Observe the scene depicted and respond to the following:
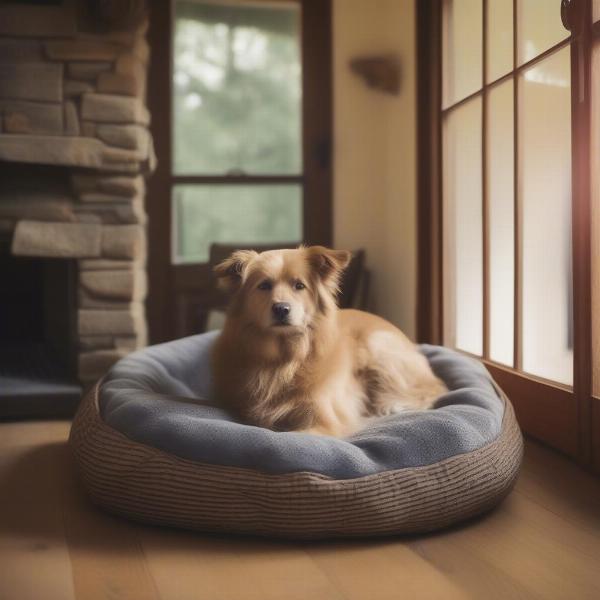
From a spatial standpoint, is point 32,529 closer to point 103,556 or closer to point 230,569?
point 103,556

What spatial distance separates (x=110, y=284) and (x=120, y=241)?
7.8 inches

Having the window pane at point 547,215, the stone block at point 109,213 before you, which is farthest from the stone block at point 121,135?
the window pane at point 547,215

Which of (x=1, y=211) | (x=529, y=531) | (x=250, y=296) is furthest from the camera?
(x=1, y=211)

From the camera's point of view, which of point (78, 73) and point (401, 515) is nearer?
point (401, 515)

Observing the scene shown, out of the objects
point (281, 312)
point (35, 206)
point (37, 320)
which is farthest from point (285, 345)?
point (37, 320)

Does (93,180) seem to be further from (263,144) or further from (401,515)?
(401,515)

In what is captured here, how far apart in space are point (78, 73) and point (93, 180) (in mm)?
477

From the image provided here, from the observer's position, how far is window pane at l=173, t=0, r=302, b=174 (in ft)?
13.7

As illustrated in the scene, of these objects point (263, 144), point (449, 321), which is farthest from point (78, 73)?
point (449, 321)

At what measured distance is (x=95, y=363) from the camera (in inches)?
127

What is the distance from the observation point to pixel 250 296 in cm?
202

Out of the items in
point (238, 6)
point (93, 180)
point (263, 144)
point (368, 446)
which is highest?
point (238, 6)

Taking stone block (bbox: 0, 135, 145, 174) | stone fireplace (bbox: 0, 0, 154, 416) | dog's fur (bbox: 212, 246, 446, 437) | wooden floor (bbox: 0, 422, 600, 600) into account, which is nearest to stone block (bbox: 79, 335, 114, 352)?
stone fireplace (bbox: 0, 0, 154, 416)

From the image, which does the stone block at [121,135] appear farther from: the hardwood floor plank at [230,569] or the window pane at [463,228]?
the hardwood floor plank at [230,569]
